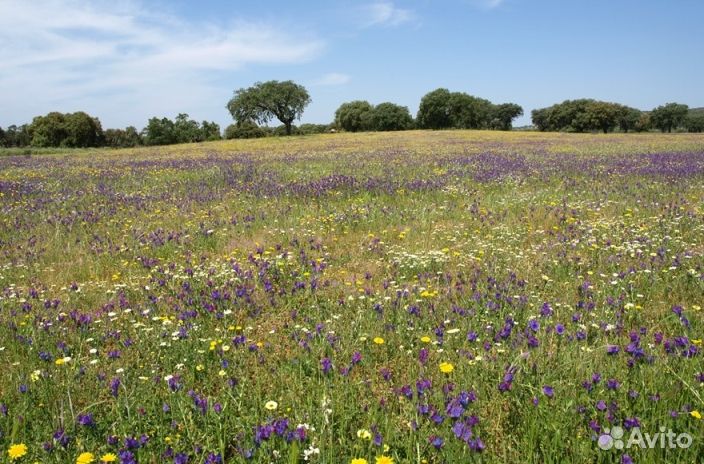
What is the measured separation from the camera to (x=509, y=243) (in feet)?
22.5

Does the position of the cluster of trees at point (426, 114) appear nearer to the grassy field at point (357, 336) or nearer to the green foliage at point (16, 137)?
the green foliage at point (16, 137)

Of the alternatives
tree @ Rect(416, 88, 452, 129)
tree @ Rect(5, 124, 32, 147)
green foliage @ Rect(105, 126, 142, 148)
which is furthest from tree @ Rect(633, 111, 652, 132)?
tree @ Rect(5, 124, 32, 147)

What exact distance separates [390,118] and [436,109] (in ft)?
38.1

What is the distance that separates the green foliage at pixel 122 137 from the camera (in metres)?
112

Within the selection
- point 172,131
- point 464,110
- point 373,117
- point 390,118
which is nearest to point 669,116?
point 464,110

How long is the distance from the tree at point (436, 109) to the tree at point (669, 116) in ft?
201

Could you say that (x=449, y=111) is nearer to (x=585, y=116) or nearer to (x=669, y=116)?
(x=585, y=116)

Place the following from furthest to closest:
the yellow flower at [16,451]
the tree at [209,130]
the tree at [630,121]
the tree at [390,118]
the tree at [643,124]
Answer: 1. the tree at [643,124]
2. the tree at [630,121]
3. the tree at [390,118]
4. the tree at [209,130]
5. the yellow flower at [16,451]

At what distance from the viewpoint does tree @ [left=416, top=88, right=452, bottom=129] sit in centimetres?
10419

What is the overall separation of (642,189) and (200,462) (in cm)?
1185

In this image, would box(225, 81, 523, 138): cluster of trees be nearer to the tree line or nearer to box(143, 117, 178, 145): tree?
the tree line

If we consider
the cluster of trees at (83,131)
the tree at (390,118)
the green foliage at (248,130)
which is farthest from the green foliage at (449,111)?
the cluster of trees at (83,131)

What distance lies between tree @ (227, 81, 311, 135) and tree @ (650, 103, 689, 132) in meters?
99.0

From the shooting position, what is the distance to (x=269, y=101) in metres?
78.3
